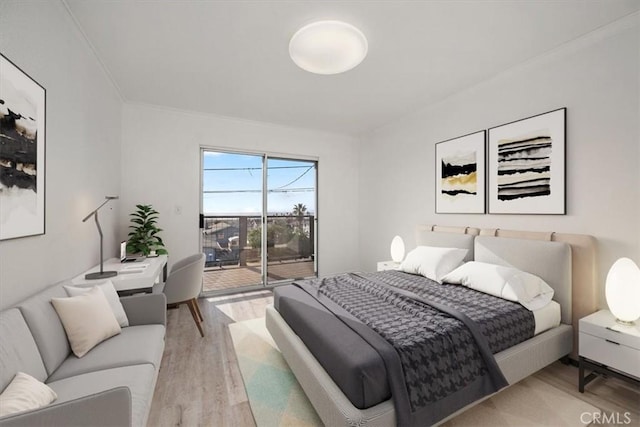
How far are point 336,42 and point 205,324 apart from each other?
3112 millimetres

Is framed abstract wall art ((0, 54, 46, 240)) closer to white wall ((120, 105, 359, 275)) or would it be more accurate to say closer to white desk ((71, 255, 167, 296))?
white desk ((71, 255, 167, 296))

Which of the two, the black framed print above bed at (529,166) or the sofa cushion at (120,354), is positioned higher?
the black framed print above bed at (529,166)

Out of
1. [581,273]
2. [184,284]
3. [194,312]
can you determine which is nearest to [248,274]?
[194,312]

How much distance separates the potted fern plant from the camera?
3113mm

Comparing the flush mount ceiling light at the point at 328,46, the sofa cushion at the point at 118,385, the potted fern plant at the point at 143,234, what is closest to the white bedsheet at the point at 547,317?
the flush mount ceiling light at the point at 328,46

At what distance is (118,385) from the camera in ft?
4.21

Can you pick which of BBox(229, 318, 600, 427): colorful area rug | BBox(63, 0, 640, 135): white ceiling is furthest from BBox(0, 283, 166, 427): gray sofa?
BBox(63, 0, 640, 135): white ceiling

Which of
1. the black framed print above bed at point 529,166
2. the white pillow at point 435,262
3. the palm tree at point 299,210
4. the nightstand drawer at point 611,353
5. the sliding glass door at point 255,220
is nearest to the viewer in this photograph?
the nightstand drawer at point 611,353

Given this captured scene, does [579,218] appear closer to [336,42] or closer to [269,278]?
[336,42]

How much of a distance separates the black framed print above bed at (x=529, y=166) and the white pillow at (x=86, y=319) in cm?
353

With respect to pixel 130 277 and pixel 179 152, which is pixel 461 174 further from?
pixel 179 152

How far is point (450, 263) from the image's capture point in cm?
284

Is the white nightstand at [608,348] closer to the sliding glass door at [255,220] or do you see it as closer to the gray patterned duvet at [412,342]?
the gray patterned duvet at [412,342]

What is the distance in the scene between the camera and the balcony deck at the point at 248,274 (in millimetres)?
4219
